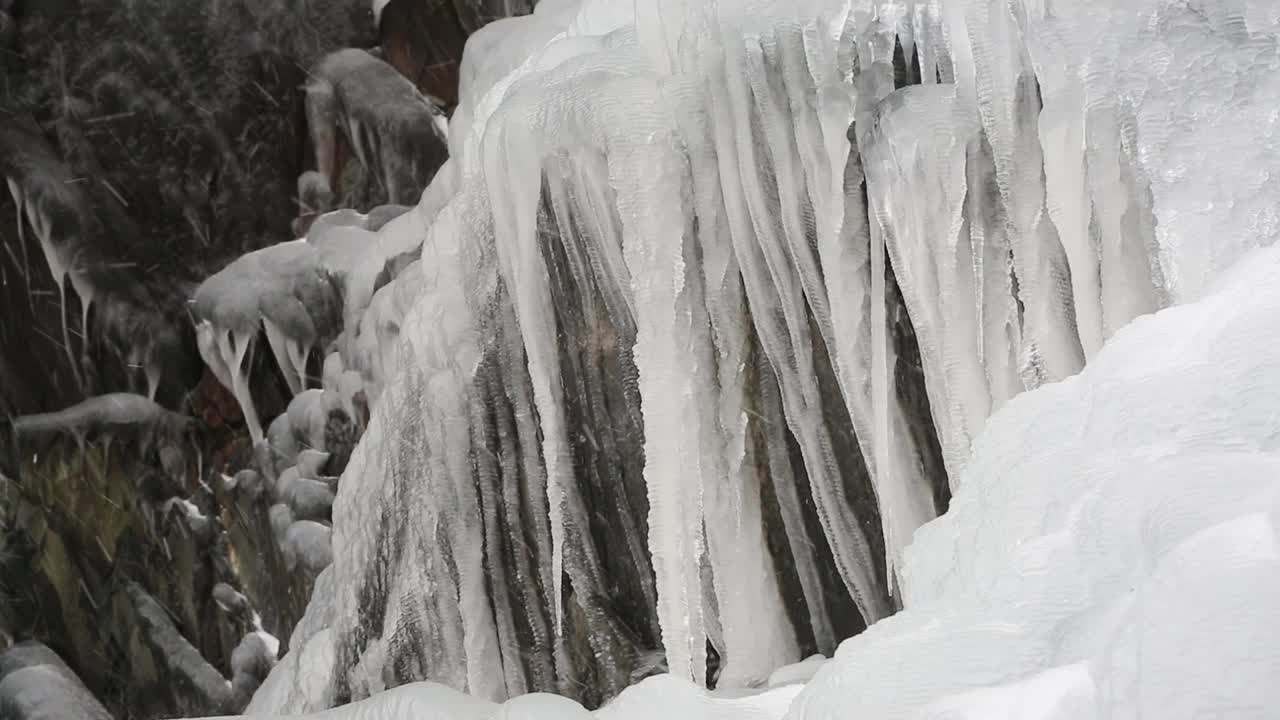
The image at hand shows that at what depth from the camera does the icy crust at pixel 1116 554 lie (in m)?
1.19

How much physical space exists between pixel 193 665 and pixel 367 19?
10.2ft

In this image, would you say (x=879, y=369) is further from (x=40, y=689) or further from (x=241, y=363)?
(x=40, y=689)

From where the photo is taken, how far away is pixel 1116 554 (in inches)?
54.9

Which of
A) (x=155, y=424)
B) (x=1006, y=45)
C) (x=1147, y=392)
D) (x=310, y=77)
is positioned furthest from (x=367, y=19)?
(x=1147, y=392)

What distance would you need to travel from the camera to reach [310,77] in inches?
255

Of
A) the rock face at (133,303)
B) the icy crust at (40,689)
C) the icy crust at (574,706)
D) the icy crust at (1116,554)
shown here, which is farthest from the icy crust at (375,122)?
the icy crust at (1116,554)

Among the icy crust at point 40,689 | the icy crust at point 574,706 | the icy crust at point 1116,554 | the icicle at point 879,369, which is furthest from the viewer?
the icy crust at point 40,689

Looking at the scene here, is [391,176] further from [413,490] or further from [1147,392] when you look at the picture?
[1147,392]

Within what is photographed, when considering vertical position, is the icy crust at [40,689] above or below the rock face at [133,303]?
below

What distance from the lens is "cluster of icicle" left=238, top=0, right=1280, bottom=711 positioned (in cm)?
262

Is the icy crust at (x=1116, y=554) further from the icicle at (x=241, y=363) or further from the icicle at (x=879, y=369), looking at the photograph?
the icicle at (x=241, y=363)

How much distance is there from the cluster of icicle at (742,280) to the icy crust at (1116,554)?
0.71 meters

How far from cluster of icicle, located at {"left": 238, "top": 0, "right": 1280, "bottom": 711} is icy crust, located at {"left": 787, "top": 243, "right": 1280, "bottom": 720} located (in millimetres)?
709

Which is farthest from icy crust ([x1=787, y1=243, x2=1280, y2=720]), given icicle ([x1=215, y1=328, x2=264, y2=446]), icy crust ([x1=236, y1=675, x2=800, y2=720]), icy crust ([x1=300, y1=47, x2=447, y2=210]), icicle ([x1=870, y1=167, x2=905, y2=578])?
icicle ([x1=215, y1=328, x2=264, y2=446])
